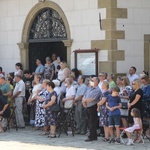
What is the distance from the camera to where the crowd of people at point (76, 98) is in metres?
14.6

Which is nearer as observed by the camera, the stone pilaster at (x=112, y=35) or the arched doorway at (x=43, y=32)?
the stone pilaster at (x=112, y=35)

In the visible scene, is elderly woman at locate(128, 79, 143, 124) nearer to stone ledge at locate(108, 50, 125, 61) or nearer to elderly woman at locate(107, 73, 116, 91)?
elderly woman at locate(107, 73, 116, 91)

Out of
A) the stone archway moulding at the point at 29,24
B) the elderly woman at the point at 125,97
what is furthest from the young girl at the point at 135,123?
the stone archway moulding at the point at 29,24

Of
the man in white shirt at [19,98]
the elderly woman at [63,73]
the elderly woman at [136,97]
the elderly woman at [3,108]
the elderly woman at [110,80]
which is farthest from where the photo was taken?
the man in white shirt at [19,98]

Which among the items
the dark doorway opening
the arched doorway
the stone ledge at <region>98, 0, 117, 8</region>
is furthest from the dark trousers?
the dark doorway opening

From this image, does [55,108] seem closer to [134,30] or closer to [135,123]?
[135,123]

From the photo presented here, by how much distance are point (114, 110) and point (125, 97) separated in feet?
3.65

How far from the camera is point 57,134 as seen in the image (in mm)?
16375

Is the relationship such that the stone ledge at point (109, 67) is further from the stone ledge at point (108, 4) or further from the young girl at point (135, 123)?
the young girl at point (135, 123)

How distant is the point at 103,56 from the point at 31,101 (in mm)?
2641

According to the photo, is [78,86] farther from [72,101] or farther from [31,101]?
[31,101]

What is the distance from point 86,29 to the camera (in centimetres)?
1811

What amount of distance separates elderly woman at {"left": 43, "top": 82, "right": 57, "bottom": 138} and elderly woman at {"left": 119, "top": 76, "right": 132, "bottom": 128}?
75.0 inches

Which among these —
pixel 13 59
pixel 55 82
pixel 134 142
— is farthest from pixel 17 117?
pixel 134 142
